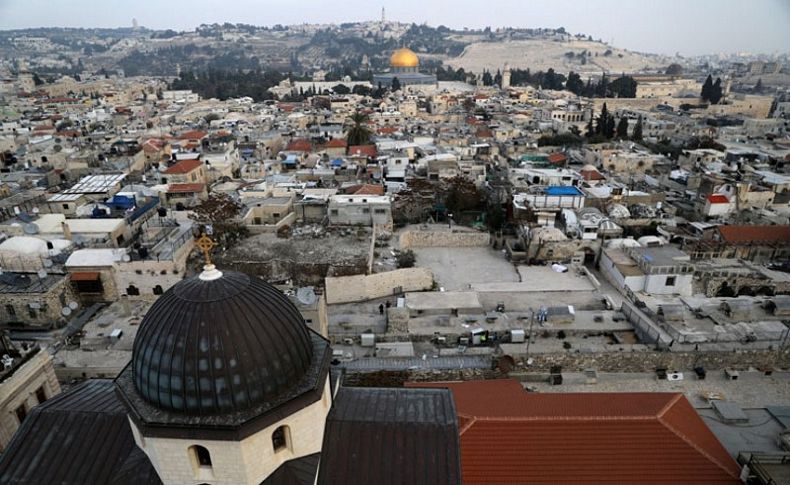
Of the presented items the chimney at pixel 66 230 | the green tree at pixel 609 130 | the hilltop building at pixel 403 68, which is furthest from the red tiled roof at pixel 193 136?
the hilltop building at pixel 403 68

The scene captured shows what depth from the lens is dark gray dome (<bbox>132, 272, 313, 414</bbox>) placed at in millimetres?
7363

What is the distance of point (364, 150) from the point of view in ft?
145

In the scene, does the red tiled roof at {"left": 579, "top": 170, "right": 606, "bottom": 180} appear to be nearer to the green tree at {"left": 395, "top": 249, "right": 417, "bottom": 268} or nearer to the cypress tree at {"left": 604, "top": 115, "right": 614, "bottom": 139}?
the green tree at {"left": 395, "top": 249, "right": 417, "bottom": 268}

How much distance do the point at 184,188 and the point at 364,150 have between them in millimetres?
16856

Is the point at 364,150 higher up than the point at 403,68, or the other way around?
the point at 403,68

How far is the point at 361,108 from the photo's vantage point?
73812 millimetres

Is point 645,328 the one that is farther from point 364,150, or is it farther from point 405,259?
point 364,150

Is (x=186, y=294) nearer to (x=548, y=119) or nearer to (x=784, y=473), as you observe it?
(x=784, y=473)

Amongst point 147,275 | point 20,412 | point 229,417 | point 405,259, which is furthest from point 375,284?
point 229,417

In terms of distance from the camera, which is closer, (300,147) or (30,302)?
(30,302)

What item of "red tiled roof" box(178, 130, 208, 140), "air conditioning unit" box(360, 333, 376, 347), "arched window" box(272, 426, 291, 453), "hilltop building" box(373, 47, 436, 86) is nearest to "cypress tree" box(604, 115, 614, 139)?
"red tiled roof" box(178, 130, 208, 140)

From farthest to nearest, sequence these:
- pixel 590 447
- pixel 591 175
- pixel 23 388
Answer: pixel 591 175 < pixel 23 388 < pixel 590 447

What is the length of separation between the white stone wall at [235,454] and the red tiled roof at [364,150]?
35.8 metres

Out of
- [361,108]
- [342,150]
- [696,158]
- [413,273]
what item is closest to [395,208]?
[413,273]
